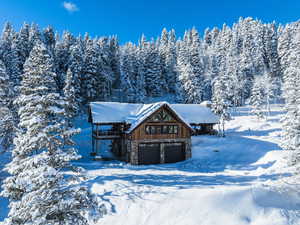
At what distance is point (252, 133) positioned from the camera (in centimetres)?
4038

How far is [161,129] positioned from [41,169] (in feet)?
69.0

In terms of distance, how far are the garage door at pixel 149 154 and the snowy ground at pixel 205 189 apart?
6.30 ft

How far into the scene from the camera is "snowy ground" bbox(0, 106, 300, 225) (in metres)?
10.9

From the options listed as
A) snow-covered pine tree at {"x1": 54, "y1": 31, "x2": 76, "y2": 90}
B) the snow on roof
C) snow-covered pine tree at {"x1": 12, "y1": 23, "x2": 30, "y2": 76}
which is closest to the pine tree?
snow-covered pine tree at {"x1": 54, "y1": 31, "x2": 76, "y2": 90}

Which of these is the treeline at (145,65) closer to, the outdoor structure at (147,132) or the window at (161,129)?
the outdoor structure at (147,132)

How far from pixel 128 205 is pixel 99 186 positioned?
13.8 feet

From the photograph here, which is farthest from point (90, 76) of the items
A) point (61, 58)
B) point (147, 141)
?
point (147, 141)

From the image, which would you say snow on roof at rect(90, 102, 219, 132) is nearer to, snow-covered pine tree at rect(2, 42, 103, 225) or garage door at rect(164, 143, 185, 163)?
garage door at rect(164, 143, 185, 163)

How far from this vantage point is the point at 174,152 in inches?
1123

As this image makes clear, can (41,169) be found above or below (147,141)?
above

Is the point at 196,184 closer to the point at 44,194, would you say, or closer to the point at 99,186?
the point at 99,186

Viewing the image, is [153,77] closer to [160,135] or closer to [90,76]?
[90,76]

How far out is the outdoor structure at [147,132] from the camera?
26.7 metres

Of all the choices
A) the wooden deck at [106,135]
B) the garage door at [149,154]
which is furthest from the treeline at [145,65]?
the garage door at [149,154]
